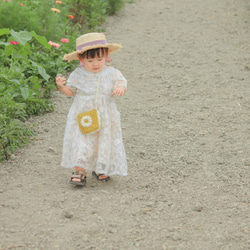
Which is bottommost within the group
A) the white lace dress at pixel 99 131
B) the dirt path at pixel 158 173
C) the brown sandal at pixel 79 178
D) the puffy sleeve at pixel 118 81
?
the dirt path at pixel 158 173

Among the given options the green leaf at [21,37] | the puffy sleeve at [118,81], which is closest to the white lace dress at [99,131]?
the puffy sleeve at [118,81]

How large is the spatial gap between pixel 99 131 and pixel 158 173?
2.26 feet

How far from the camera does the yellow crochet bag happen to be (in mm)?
3730

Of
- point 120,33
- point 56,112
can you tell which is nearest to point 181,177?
point 56,112

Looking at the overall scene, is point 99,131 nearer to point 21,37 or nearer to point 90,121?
point 90,121

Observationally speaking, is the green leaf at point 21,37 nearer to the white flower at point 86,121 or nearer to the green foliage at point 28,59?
the green foliage at point 28,59

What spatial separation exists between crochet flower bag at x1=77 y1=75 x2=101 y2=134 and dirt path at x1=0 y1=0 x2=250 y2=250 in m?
0.48

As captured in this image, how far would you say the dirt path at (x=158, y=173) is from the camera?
3133 mm

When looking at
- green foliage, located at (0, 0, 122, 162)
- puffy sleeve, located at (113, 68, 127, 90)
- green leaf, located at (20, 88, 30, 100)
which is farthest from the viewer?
green leaf, located at (20, 88, 30, 100)

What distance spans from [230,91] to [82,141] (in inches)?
118

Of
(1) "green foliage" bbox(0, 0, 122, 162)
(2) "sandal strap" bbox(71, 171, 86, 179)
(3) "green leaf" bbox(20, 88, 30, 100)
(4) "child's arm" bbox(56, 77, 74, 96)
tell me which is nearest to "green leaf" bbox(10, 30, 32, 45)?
(1) "green foliage" bbox(0, 0, 122, 162)

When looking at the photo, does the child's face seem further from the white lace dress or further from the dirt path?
the dirt path

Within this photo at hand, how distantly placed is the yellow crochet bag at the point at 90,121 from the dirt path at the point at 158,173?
0.48 metres

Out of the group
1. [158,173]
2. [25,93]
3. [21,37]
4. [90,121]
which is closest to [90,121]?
[90,121]
